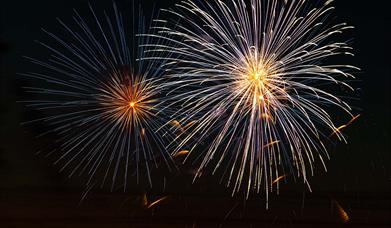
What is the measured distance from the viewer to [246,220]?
1798cm

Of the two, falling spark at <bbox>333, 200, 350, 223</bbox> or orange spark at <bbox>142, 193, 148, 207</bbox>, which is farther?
orange spark at <bbox>142, 193, 148, 207</bbox>

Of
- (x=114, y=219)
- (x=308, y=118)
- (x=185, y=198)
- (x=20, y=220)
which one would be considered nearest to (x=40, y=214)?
(x=20, y=220)

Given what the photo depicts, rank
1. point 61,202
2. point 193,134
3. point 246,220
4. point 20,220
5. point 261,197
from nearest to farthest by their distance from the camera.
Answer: point 193,134
point 20,220
point 246,220
point 61,202
point 261,197

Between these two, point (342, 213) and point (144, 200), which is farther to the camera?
point (144, 200)

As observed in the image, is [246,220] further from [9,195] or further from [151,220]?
[9,195]

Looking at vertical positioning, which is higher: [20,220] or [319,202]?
[319,202]

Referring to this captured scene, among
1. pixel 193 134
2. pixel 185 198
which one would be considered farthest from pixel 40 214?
pixel 193 134

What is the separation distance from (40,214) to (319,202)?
11.7 m

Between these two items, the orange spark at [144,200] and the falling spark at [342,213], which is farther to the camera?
the orange spark at [144,200]

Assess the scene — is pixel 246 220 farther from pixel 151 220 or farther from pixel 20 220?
pixel 20 220

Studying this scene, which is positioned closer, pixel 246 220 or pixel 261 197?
pixel 246 220

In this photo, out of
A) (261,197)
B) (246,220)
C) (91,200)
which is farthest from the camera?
(261,197)

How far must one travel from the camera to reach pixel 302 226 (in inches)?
680

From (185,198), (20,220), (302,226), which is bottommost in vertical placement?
(20,220)
